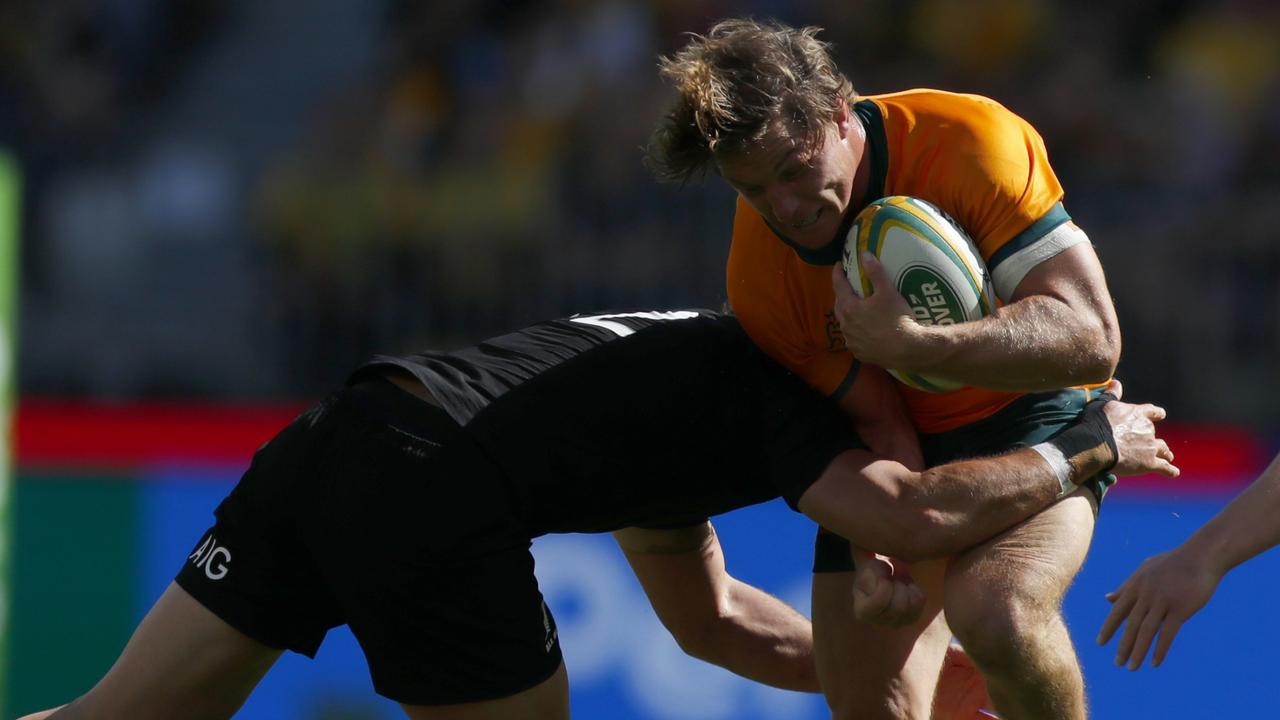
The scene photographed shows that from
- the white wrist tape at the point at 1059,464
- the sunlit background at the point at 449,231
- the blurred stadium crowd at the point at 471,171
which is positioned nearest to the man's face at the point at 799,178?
the white wrist tape at the point at 1059,464

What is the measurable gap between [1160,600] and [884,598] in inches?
25.0

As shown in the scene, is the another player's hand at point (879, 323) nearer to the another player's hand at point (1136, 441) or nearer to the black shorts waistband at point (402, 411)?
the another player's hand at point (1136, 441)

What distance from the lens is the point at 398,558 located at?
3.87 meters

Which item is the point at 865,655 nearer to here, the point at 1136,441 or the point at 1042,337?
the point at 1136,441

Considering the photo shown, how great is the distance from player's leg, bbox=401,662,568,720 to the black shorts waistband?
2.19ft

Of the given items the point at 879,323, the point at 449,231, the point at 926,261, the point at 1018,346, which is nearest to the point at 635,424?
the point at 879,323

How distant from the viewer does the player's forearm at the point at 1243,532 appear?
139 inches

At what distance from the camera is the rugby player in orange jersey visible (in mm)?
3668

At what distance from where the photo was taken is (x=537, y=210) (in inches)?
383

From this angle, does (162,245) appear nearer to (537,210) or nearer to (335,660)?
(537,210)

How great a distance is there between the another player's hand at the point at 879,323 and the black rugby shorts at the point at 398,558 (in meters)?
0.95

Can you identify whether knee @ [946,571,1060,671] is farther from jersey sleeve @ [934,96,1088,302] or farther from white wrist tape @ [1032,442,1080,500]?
jersey sleeve @ [934,96,1088,302]

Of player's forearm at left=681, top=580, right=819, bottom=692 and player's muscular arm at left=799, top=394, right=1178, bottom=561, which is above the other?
player's muscular arm at left=799, top=394, right=1178, bottom=561

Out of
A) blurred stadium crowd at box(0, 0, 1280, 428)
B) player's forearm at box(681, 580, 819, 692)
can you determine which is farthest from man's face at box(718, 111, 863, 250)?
blurred stadium crowd at box(0, 0, 1280, 428)
